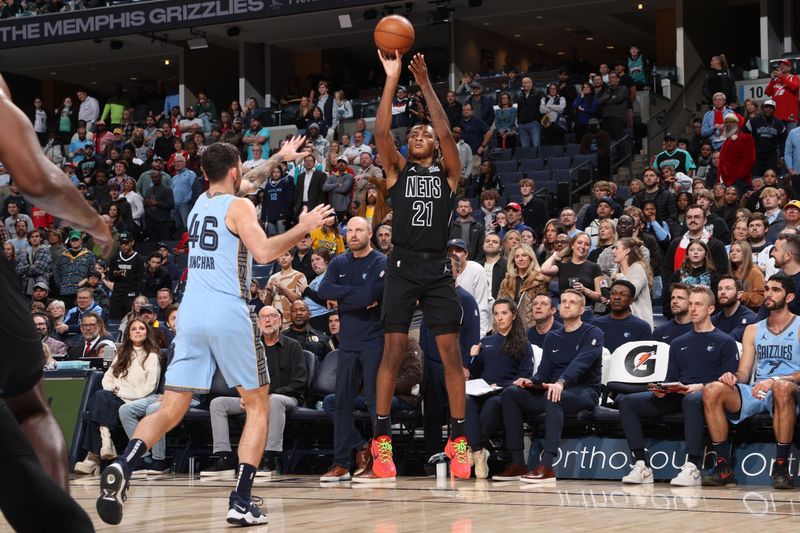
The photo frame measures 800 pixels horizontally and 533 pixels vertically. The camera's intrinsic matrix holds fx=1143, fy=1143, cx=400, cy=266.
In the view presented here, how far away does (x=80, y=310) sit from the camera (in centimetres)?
1552

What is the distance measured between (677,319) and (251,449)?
472cm

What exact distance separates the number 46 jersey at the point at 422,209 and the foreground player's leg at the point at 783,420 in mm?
2620

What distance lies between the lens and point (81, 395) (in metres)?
11.2

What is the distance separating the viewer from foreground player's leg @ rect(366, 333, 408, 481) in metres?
8.26

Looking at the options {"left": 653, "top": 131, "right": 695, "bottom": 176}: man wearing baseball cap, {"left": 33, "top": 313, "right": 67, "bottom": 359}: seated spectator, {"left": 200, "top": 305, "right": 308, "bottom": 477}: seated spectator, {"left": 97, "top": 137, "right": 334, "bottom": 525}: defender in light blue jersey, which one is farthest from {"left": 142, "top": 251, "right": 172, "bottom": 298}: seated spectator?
{"left": 97, "top": 137, "right": 334, "bottom": 525}: defender in light blue jersey

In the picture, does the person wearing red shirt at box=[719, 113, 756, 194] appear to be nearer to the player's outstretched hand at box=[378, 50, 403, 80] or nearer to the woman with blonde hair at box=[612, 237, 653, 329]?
the woman with blonde hair at box=[612, 237, 653, 329]

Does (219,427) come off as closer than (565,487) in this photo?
No

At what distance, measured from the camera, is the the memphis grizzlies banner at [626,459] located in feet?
28.3

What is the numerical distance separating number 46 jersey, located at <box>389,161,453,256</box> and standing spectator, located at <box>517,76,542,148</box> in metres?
11.2

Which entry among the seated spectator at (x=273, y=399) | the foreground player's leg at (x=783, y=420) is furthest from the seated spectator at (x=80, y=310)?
the foreground player's leg at (x=783, y=420)

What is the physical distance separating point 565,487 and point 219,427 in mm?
3275

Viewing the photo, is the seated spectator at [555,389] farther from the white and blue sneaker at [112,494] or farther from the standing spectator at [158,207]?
the standing spectator at [158,207]

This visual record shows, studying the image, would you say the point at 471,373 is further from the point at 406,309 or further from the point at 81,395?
the point at 81,395

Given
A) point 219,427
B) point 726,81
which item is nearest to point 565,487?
point 219,427
